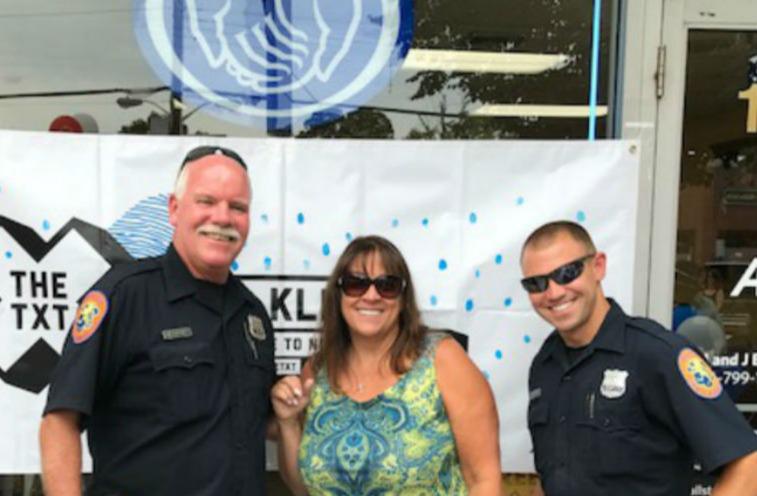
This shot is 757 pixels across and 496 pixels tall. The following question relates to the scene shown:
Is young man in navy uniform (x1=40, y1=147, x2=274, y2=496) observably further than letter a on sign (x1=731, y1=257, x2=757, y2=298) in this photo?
No

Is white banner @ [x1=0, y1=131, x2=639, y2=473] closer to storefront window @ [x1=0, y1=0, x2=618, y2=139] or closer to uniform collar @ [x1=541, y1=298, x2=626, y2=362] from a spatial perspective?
storefront window @ [x1=0, y1=0, x2=618, y2=139]

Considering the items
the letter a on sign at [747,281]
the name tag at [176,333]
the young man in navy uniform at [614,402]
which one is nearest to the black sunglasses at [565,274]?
the young man in navy uniform at [614,402]

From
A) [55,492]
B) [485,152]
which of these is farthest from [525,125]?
[55,492]

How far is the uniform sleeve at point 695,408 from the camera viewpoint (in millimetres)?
1551

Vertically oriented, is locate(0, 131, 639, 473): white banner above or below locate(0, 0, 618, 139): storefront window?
below

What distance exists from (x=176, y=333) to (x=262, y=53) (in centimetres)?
123

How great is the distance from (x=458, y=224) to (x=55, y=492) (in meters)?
1.46

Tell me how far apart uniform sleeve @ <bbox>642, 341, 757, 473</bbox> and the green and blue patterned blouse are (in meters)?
0.50

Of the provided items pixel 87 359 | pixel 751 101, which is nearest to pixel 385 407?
pixel 87 359

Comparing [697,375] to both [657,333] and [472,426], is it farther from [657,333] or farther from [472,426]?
[472,426]

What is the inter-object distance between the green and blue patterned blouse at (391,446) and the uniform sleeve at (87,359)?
546 millimetres

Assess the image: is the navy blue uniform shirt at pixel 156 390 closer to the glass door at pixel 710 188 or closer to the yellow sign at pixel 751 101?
the glass door at pixel 710 188

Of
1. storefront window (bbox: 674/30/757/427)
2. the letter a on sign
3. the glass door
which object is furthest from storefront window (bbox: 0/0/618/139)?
the letter a on sign

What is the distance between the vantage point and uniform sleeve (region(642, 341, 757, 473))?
5.09ft
